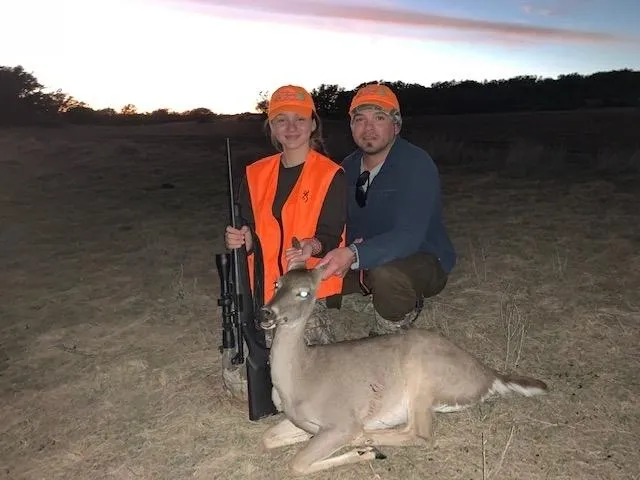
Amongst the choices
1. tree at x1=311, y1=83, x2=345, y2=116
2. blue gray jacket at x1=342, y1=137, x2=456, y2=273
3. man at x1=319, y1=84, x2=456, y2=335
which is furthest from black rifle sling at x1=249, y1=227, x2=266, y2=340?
tree at x1=311, y1=83, x2=345, y2=116

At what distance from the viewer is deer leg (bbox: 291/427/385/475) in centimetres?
384

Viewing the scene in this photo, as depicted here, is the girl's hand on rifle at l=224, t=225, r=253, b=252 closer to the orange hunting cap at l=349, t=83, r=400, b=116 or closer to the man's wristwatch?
the man's wristwatch

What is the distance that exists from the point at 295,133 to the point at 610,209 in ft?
25.3

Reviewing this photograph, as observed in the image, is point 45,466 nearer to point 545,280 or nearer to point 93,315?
point 93,315

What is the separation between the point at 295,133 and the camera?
5.05 m

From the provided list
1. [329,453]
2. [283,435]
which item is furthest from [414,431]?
[283,435]

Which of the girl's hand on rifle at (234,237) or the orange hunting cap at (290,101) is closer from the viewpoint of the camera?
the girl's hand on rifle at (234,237)

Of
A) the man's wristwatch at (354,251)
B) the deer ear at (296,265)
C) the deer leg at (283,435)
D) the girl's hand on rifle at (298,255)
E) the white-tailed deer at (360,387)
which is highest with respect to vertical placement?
the girl's hand on rifle at (298,255)

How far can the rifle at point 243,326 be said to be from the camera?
4453 millimetres

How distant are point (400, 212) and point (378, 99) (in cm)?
102

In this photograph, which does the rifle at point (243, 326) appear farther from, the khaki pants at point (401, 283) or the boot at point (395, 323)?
the boot at point (395, 323)

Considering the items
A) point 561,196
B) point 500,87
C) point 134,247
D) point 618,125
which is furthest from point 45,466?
point 500,87

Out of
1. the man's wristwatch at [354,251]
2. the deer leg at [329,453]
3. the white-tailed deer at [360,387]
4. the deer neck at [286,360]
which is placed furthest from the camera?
the man's wristwatch at [354,251]

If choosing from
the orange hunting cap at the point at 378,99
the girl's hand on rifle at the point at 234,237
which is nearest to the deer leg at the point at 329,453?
the girl's hand on rifle at the point at 234,237
